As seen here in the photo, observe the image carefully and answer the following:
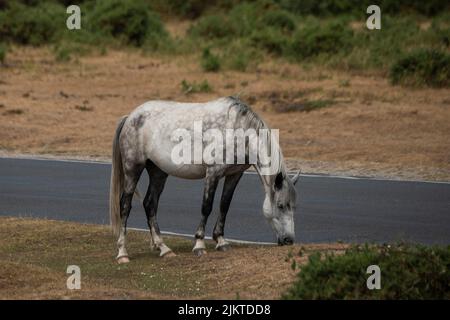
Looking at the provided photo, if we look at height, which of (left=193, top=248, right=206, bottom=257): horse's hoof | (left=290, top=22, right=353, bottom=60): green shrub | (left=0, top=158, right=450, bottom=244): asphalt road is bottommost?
(left=0, top=158, right=450, bottom=244): asphalt road

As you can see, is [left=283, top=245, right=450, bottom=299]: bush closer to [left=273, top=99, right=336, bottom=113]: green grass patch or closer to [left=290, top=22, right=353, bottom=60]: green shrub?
[left=273, top=99, right=336, bottom=113]: green grass patch

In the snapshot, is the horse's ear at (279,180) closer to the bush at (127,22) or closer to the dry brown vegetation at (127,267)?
the dry brown vegetation at (127,267)

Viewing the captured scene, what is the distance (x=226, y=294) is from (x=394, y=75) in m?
23.4

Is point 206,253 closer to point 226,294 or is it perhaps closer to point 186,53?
point 226,294

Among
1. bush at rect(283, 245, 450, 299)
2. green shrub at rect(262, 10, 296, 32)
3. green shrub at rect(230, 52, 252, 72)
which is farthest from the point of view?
green shrub at rect(262, 10, 296, 32)

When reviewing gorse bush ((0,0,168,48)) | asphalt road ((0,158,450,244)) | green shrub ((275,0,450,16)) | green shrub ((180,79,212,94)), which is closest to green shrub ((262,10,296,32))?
gorse bush ((0,0,168,48))

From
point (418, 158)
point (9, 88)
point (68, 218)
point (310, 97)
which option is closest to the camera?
point (68, 218)

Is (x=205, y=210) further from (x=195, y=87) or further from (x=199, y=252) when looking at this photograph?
(x=195, y=87)

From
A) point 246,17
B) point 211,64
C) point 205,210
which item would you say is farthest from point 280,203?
point 246,17

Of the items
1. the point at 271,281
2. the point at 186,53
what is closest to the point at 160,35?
the point at 186,53

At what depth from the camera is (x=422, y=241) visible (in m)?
14.4

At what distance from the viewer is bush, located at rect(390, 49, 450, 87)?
32531 mm

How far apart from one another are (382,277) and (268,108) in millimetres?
21239

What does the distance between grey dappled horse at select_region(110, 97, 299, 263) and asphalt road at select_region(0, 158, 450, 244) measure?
5.34 ft
